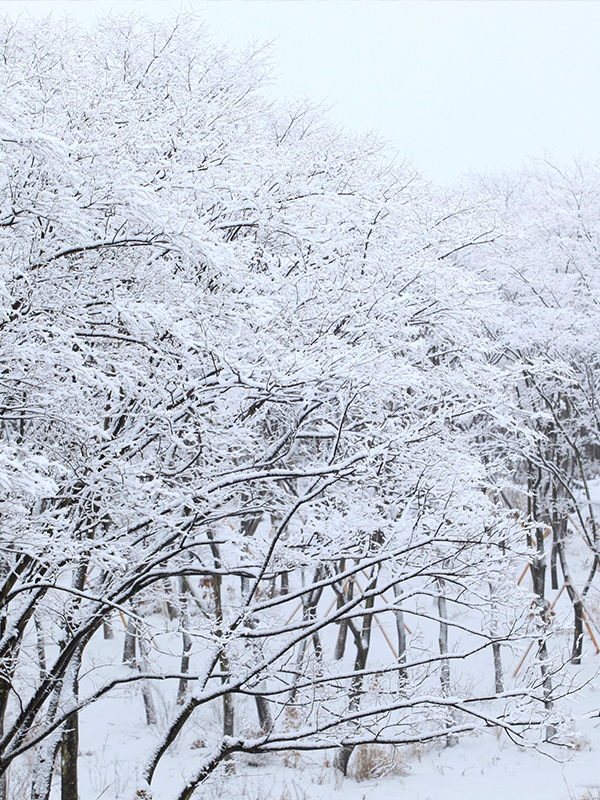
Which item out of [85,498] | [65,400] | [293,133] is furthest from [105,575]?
[293,133]

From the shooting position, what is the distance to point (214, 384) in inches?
177

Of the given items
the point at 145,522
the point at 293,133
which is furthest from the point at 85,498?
the point at 293,133

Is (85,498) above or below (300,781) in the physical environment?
above

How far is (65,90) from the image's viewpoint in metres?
5.05

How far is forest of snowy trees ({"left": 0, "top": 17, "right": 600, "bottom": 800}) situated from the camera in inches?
152

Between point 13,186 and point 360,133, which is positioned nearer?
point 13,186

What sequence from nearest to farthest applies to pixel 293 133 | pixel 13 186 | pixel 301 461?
pixel 13 186, pixel 293 133, pixel 301 461

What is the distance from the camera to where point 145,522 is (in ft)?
16.2

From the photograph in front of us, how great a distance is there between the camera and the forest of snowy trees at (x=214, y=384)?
3859mm

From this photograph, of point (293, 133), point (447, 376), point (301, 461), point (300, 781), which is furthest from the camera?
point (301, 461)

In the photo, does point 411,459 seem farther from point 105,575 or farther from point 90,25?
point 90,25

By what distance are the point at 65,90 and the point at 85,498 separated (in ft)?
10.4

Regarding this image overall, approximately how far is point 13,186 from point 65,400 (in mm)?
1336

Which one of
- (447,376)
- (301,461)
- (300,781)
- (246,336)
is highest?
(301,461)
